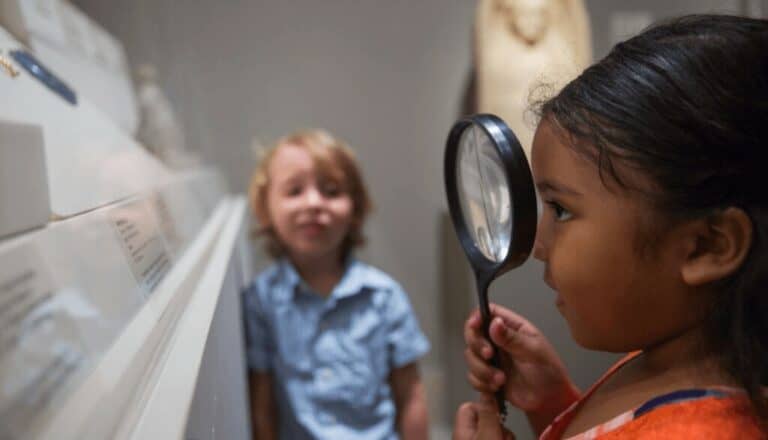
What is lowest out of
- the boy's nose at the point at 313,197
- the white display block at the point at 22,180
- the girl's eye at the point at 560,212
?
the boy's nose at the point at 313,197

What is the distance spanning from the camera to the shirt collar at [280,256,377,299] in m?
1.25

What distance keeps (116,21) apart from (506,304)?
5.03 ft

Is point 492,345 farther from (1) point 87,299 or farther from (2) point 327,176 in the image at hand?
(2) point 327,176

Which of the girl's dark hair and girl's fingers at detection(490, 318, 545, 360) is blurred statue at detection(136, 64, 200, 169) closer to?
girl's fingers at detection(490, 318, 545, 360)

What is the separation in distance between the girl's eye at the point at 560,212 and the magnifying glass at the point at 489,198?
0.14 feet

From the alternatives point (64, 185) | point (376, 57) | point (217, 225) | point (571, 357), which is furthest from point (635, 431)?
point (376, 57)

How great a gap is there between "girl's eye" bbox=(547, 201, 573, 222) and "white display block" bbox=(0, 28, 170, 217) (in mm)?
401

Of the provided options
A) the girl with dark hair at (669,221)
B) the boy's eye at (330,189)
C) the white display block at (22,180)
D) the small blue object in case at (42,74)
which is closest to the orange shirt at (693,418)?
the girl with dark hair at (669,221)

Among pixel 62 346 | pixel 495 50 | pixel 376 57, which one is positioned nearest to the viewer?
pixel 62 346

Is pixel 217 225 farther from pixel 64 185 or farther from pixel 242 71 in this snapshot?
pixel 242 71

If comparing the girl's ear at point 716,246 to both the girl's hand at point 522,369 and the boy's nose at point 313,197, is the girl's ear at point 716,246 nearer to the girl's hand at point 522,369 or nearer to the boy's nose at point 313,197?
the girl's hand at point 522,369

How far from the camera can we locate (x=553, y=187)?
50 centimetres

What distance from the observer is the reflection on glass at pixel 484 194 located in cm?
51

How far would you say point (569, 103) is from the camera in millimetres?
503
